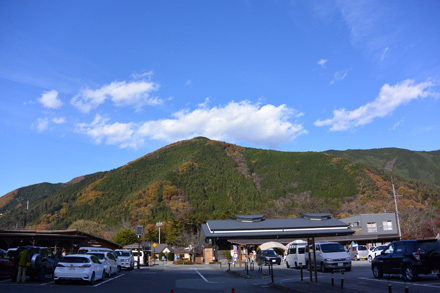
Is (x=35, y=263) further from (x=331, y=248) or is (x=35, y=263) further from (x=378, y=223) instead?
(x=378, y=223)

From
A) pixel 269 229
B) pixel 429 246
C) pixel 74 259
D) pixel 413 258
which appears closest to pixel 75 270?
pixel 74 259

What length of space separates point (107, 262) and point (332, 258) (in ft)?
42.9

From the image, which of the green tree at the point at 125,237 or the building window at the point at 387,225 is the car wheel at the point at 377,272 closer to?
the building window at the point at 387,225

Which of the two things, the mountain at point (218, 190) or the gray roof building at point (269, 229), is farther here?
the mountain at point (218, 190)

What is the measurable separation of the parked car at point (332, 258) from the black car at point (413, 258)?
5.94 m

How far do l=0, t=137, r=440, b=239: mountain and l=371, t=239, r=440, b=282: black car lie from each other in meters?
72.9

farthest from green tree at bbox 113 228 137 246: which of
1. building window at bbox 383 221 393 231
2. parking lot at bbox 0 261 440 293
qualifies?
parking lot at bbox 0 261 440 293

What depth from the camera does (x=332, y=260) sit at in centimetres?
2153

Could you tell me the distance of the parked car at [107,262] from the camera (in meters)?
20.9

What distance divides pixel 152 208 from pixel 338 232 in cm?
7531

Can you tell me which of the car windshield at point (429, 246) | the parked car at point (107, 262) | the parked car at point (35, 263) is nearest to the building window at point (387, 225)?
the parked car at point (107, 262)

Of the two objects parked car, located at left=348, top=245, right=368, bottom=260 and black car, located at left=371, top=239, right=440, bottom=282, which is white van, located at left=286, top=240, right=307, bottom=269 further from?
parked car, located at left=348, top=245, right=368, bottom=260

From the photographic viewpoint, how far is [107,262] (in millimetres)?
21547

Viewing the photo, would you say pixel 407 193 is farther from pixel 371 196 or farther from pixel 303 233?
pixel 303 233
